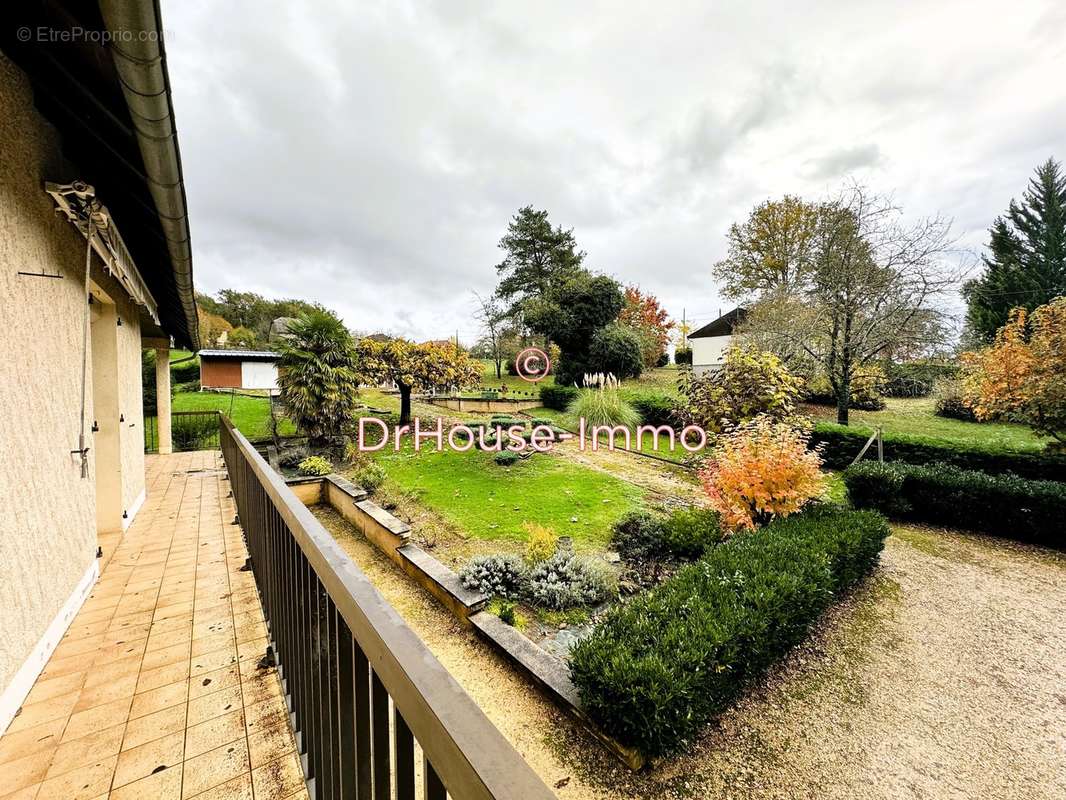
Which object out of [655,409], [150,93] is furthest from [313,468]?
[655,409]

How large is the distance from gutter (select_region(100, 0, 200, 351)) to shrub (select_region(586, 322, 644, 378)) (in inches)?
549

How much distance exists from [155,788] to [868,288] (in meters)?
12.8

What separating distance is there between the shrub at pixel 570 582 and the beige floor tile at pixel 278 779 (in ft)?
7.47

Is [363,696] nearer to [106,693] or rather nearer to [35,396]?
[106,693]

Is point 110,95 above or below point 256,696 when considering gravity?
above

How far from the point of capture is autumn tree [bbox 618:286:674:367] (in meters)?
21.7

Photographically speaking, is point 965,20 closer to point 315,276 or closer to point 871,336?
point 871,336

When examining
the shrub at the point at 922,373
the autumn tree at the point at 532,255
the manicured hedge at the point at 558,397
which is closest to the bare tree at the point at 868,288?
the shrub at the point at 922,373

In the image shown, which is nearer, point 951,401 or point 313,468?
point 313,468

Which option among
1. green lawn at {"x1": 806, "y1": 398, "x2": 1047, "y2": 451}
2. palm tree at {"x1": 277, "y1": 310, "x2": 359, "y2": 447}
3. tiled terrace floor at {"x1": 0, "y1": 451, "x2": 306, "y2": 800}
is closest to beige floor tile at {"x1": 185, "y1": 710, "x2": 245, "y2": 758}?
tiled terrace floor at {"x1": 0, "y1": 451, "x2": 306, "y2": 800}

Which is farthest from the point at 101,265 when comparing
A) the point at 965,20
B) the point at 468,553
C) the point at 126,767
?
the point at 965,20

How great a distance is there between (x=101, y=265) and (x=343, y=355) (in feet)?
16.4

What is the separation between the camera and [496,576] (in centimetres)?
364

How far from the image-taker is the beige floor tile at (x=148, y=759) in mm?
1408
